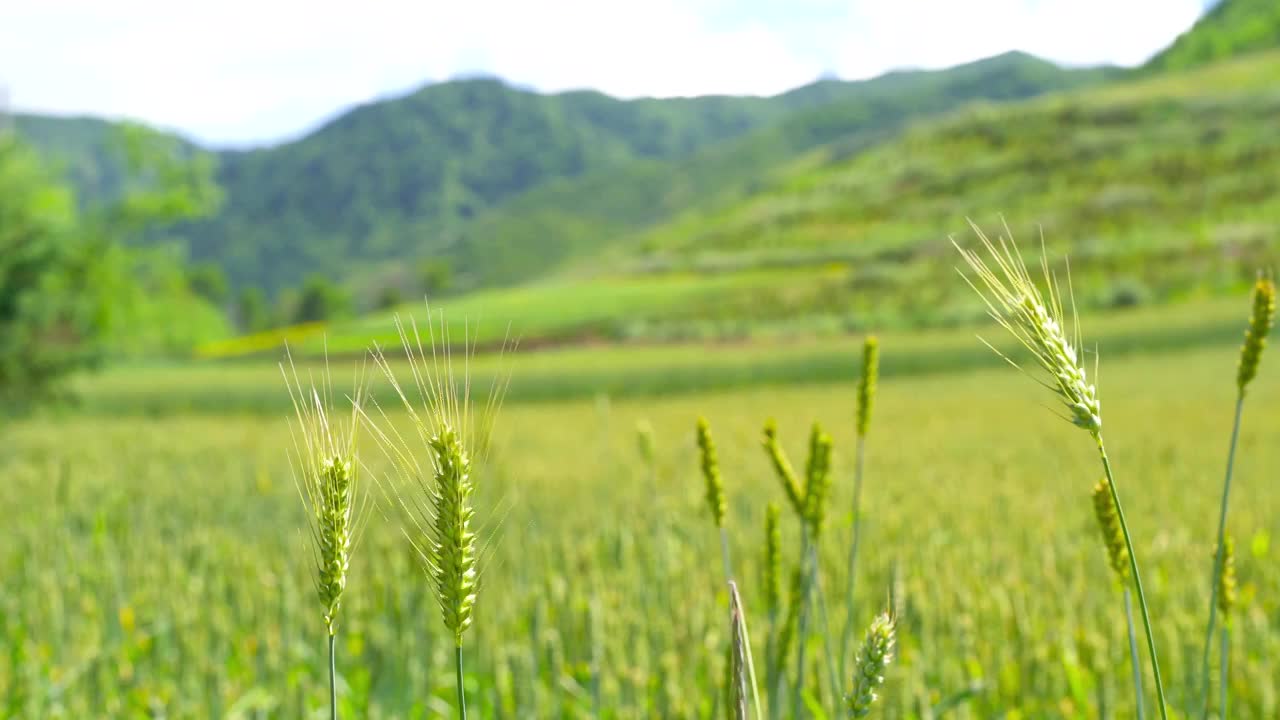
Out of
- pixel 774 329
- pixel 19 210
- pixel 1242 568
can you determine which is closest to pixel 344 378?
pixel 19 210

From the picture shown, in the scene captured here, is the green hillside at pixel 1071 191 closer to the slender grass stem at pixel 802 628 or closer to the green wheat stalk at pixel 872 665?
the slender grass stem at pixel 802 628

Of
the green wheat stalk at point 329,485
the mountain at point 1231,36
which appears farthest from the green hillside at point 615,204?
the green wheat stalk at point 329,485

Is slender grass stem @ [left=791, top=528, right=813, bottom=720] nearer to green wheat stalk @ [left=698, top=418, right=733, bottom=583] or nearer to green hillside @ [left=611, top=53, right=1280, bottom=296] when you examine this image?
green wheat stalk @ [left=698, top=418, right=733, bottom=583]

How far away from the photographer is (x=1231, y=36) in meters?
98.2

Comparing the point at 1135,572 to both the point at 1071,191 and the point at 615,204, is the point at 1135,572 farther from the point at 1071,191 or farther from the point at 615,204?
the point at 615,204

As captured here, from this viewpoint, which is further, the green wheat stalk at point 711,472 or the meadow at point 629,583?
the meadow at point 629,583

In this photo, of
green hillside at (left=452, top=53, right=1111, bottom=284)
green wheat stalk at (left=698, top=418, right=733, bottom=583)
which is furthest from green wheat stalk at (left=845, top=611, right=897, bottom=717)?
green hillside at (left=452, top=53, right=1111, bottom=284)

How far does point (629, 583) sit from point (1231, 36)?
11512 centimetres

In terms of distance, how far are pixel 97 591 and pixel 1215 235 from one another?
34314mm

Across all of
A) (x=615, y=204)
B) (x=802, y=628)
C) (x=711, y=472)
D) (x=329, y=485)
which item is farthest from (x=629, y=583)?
(x=615, y=204)

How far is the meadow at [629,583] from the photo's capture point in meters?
2.94

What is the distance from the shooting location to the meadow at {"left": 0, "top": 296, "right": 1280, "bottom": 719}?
294 cm

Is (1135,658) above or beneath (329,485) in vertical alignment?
beneath

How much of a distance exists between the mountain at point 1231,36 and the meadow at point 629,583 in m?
102
